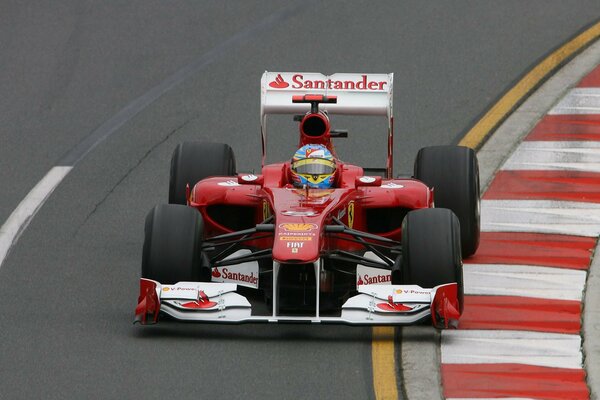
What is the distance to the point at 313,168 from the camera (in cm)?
1474

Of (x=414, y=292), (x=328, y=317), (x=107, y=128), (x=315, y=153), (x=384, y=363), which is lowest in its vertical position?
(x=384, y=363)

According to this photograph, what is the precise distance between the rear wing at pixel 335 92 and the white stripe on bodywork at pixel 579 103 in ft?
12.8

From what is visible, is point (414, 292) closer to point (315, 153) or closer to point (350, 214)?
point (350, 214)

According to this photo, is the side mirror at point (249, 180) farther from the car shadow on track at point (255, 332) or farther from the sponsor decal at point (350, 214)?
the car shadow on track at point (255, 332)

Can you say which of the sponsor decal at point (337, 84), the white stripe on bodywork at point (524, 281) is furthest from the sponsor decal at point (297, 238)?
the sponsor decal at point (337, 84)

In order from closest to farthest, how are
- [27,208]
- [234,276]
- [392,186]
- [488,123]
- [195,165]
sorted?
[234,276]
[392,186]
[195,165]
[27,208]
[488,123]

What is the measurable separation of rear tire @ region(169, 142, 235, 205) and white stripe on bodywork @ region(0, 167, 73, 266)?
1518mm

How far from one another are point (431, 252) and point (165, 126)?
669cm

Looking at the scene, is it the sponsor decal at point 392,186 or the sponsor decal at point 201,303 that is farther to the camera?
the sponsor decal at point 392,186

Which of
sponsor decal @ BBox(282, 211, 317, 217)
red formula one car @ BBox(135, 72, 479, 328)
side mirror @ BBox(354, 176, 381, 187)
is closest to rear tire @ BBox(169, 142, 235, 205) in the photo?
red formula one car @ BBox(135, 72, 479, 328)

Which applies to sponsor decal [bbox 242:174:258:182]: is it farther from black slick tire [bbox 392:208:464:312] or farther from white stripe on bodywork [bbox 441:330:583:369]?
white stripe on bodywork [bbox 441:330:583:369]

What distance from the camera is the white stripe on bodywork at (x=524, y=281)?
14.6m

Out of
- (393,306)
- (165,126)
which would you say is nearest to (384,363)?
(393,306)

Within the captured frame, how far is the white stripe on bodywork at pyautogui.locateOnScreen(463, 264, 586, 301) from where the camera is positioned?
14.6m
